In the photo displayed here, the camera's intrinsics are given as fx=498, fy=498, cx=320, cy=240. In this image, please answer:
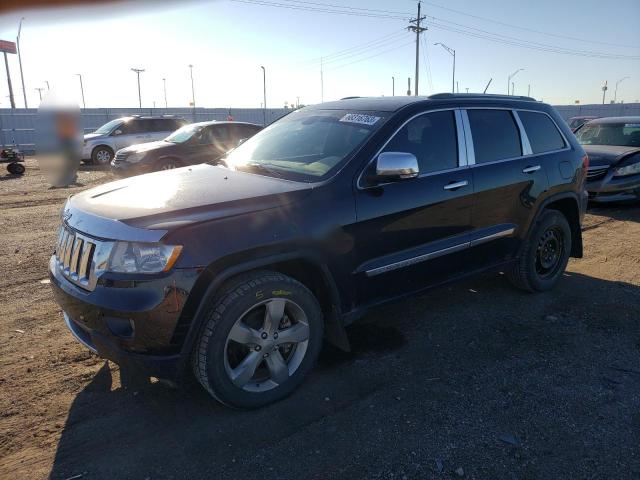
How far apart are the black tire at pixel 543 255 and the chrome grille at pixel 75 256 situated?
12.1 feet

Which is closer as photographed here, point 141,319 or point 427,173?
point 141,319

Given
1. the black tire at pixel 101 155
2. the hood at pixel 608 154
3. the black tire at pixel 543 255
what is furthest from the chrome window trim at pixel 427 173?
the black tire at pixel 101 155

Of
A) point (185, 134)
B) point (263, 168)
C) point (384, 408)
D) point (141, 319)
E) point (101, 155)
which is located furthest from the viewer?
point (101, 155)

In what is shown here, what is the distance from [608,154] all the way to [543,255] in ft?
18.1

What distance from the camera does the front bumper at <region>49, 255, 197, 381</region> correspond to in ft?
8.46

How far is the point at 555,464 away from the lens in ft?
8.41

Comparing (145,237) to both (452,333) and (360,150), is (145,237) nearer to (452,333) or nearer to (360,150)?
(360,150)

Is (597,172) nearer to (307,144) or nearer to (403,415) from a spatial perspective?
(307,144)

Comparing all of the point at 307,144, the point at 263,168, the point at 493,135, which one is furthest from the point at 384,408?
the point at 493,135

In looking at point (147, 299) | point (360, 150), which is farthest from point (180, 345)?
point (360, 150)

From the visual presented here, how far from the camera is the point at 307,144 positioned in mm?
3943

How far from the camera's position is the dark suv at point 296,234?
8.70 feet

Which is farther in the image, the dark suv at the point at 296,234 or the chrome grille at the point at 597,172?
the chrome grille at the point at 597,172

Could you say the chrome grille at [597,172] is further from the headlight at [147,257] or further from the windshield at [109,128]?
the windshield at [109,128]
